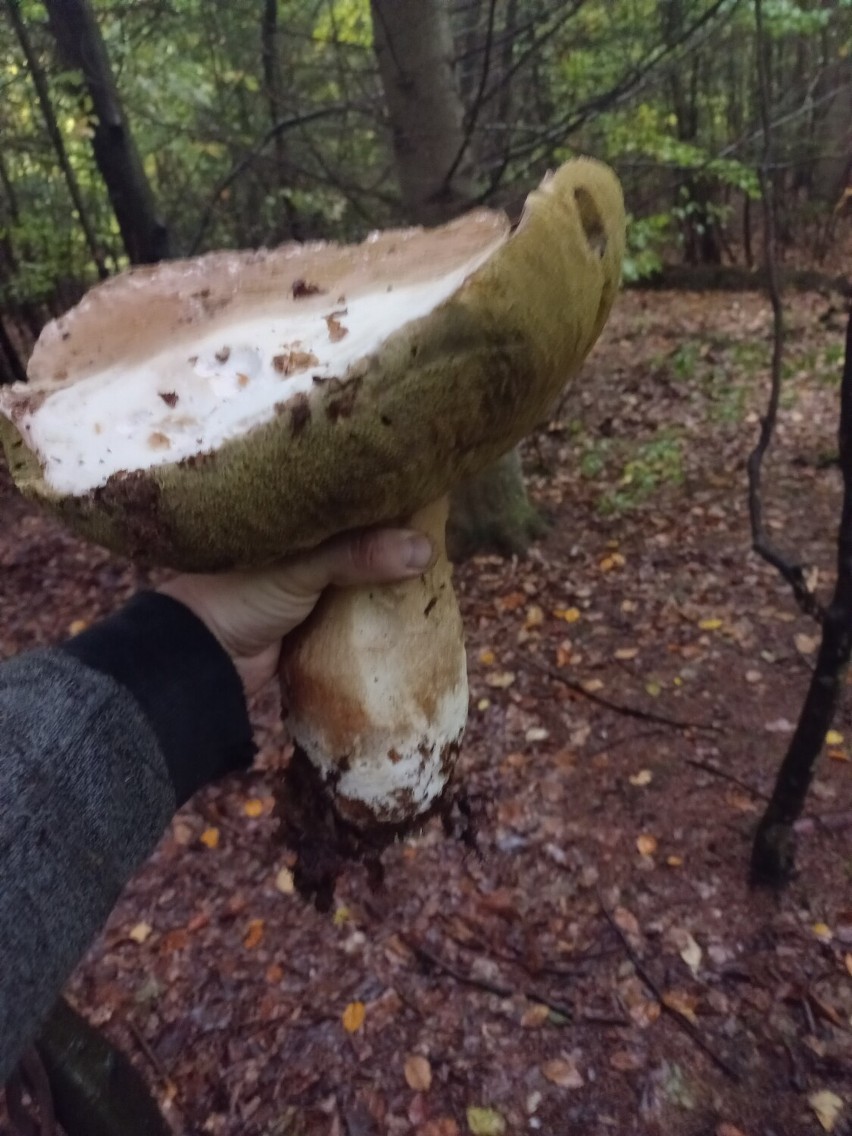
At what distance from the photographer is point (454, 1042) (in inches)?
108

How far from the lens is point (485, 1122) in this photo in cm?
254

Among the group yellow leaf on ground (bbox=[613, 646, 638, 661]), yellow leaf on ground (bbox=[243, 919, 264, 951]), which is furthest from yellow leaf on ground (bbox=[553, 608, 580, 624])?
yellow leaf on ground (bbox=[243, 919, 264, 951])

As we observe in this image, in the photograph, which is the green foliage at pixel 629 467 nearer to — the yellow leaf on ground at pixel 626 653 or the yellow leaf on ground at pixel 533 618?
the yellow leaf on ground at pixel 533 618

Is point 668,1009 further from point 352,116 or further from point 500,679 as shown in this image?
point 352,116

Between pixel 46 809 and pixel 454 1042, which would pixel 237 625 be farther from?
pixel 454 1042

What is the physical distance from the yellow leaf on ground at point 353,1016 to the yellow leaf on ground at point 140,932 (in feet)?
2.88

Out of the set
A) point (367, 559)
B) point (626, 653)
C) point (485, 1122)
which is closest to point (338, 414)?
point (367, 559)

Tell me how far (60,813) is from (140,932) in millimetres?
2312

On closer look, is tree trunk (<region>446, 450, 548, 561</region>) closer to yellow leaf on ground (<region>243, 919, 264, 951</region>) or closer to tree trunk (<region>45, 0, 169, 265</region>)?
tree trunk (<region>45, 0, 169, 265</region>)

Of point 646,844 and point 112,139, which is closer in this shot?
point 646,844

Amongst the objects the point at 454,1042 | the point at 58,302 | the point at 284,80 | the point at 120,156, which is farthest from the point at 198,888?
the point at 58,302

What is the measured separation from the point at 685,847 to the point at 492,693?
116 centimetres

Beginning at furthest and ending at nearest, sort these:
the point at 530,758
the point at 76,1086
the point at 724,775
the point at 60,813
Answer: the point at 530,758 → the point at 724,775 → the point at 76,1086 → the point at 60,813

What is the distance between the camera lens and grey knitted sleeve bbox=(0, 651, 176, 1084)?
1.14m
